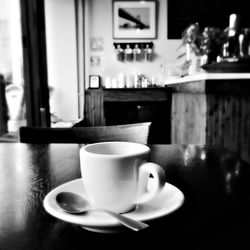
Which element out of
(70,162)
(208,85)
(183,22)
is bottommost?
(70,162)

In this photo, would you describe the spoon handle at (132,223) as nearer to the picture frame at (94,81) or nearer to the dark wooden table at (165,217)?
the dark wooden table at (165,217)

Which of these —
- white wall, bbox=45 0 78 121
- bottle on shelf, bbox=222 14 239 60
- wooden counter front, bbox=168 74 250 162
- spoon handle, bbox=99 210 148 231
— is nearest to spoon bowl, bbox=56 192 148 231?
spoon handle, bbox=99 210 148 231

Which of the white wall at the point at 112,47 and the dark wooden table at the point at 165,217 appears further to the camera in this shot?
the white wall at the point at 112,47

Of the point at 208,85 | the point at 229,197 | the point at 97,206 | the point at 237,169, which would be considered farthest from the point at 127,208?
the point at 208,85

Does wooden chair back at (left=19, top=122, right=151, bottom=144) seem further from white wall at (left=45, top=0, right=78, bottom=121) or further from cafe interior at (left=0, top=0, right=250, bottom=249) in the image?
white wall at (left=45, top=0, right=78, bottom=121)

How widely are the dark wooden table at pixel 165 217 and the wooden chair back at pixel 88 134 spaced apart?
0.36 metres

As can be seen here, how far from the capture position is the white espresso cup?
0.45 meters

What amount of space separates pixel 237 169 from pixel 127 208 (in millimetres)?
400

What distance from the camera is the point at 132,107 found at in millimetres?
4469

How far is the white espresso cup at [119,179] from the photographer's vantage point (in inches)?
17.8

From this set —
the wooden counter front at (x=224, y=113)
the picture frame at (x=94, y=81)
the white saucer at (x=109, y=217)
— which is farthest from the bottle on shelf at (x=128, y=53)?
the white saucer at (x=109, y=217)

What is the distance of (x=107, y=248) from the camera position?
37 centimetres

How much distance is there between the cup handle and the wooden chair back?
777mm

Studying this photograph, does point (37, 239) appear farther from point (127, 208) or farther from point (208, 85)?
point (208, 85)
